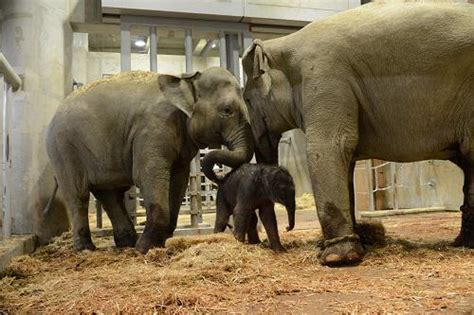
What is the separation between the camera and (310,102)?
3.55m

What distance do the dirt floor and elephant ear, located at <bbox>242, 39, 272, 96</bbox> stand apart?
1.27 m

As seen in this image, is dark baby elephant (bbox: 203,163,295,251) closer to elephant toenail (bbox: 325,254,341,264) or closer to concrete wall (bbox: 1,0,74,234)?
elephant toenail (bbox: 325,254,341,264)

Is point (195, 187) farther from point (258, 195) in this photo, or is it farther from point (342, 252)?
point (342, 252)

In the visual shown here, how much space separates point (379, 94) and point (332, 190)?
804mm

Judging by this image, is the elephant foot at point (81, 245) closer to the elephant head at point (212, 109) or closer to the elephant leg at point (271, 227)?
the elephant head at point (212, 109)

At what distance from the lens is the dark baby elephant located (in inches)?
145

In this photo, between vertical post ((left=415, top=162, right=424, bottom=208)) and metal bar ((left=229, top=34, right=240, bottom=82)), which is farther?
vertical post ((left=415, top=162, right=424, bottom=208))

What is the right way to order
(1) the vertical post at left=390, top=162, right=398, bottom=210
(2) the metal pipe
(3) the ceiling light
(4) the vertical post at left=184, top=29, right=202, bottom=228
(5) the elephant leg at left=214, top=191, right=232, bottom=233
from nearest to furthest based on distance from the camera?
(5) the elephant leg at left=214, top=191, right=232, bottom=233, (4) the vertical post at left=184, top=29, right=202, bottom=228, (2) the metal pipe, (1) the vertical post at left=390, top=162, right=398, bottom=210, (3) the ceiling light

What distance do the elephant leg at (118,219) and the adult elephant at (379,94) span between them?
7.86 feet

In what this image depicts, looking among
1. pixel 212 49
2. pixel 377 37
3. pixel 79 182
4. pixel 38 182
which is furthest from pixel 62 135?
pixel 212 49

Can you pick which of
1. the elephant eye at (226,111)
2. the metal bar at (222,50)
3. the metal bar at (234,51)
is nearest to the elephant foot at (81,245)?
the elephant eye at (226,111)

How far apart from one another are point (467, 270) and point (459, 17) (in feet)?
5.55

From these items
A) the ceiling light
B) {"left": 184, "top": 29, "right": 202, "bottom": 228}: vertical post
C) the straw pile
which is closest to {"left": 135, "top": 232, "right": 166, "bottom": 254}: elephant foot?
the straw pile

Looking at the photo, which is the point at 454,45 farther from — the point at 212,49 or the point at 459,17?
the point at 212,49
